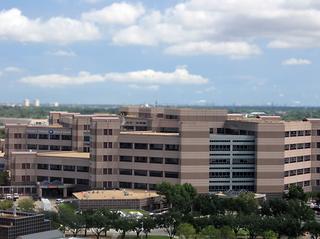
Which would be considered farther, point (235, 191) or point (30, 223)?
point (235, 191)

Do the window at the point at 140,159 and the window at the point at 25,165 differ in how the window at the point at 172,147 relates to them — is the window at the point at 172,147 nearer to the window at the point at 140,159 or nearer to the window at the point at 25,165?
the window at the point at 140,159

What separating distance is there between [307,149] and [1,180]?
5920cm

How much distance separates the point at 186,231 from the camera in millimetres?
77000

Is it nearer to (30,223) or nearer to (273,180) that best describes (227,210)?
(273,180)

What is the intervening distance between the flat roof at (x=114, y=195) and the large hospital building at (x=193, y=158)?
14.6 ft

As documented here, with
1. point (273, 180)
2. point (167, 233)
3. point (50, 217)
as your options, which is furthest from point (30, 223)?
point (273, 180)

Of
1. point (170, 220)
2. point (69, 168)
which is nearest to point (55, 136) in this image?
point (69, 168)

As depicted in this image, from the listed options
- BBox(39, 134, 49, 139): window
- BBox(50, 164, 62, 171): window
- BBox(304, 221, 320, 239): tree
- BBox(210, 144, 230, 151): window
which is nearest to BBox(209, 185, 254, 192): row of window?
BBox(210, 144, 230, 151): window

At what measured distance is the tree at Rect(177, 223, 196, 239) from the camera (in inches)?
3029

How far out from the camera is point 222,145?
118 meters

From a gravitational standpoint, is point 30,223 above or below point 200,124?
below

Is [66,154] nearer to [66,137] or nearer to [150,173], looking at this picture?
[66,137]

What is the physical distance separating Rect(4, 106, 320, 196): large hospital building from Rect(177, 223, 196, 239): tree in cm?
3706

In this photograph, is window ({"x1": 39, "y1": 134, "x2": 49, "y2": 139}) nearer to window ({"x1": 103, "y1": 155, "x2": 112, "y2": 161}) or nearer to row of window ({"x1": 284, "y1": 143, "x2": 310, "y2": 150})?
window ({"x1": 103, "y1": 155, "x2": 112, "y2": 161})
